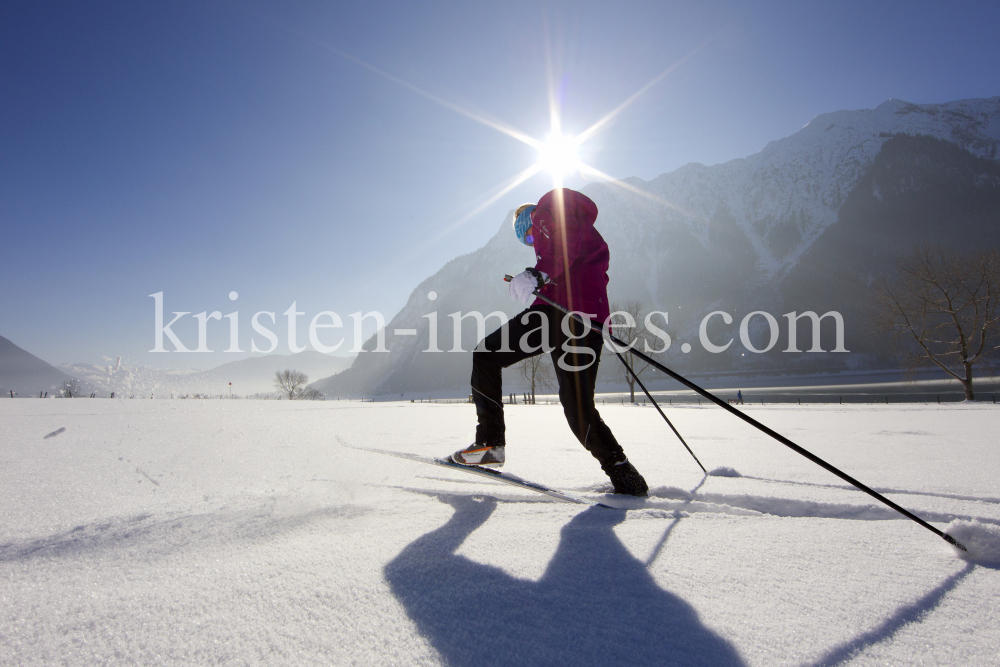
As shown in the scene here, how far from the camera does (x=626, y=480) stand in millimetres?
2051

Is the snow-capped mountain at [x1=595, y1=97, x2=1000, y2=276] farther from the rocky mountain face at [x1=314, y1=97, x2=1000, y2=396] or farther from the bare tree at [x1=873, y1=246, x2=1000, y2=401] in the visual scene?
the bare tree at [x1=873, y1=246, x2=1000, y2=401]

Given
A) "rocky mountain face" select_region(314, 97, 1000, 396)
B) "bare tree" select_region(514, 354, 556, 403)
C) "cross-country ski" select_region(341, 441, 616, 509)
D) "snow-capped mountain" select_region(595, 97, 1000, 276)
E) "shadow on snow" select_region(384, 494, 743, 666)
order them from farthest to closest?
"snow-capped mountain" select_region(595, 97, 1000, 276) < "rocky mountain face" select_region(314, 97, 1000, 396) < "bare tree" select_region(514, 354, 556, 403) < "cross-country ski" select_region(341, 441, 616, 509) < "shadow on snow" select_region(384, 494, 743, 666)

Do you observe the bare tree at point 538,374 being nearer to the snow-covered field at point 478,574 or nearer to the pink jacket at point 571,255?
the pink jacket at point 571,255

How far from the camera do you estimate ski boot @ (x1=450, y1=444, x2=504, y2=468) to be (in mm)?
2527

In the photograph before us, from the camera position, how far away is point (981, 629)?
81 centimetres

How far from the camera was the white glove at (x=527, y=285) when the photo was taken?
8.18 ft

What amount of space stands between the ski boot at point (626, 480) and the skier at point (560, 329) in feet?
0.37

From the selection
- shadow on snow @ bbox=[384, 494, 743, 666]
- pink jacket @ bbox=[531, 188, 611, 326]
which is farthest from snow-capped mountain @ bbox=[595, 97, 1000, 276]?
shadow on snow @ bbox=[384, 494, 743, 666]

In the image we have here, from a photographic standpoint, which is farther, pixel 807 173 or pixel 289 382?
pixel 807 173

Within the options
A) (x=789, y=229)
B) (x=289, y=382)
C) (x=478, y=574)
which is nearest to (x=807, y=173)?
(x=789, y=229)

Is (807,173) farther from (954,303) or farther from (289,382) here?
(289,382)

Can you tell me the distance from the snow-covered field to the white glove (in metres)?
1.14

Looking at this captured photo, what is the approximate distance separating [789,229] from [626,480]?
152473 millimetres

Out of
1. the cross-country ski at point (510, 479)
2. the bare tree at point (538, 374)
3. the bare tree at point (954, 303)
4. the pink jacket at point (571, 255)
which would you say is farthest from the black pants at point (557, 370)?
the bare tree at point (538, 374)
